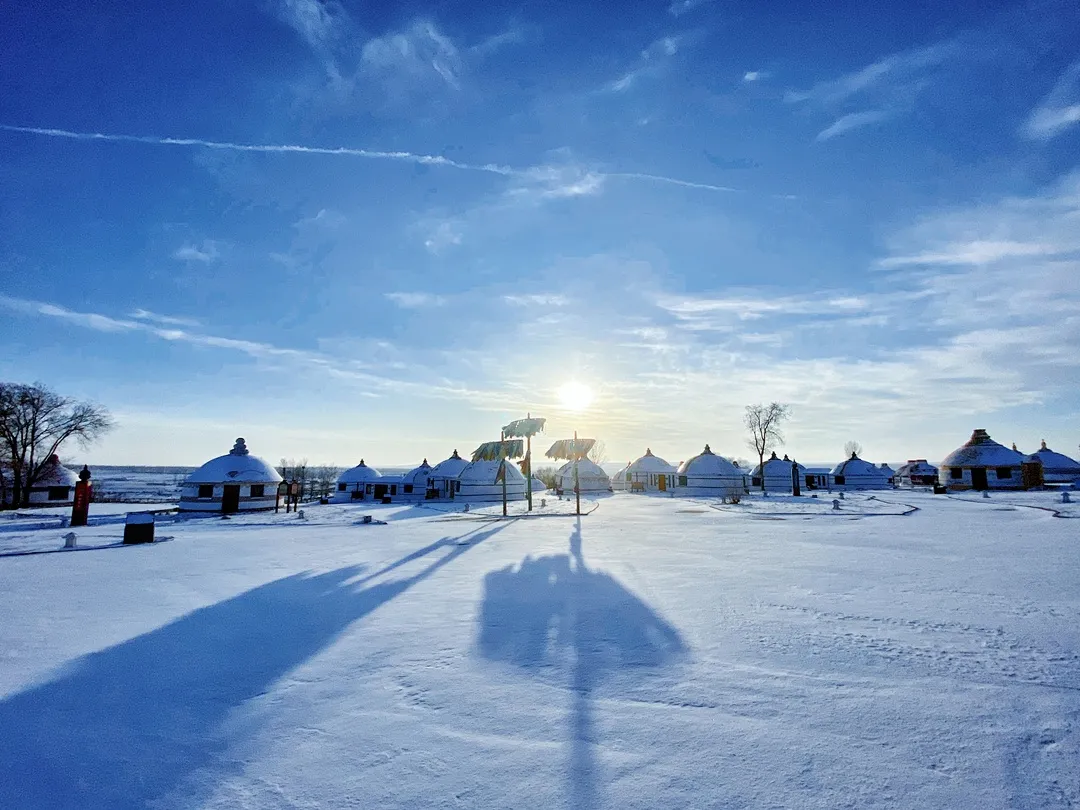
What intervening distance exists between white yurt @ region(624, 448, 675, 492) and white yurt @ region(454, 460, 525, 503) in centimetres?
2011

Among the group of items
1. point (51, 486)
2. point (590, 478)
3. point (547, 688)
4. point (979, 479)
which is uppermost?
point (979, 479)

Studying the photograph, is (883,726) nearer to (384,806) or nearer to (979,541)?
(384,806)

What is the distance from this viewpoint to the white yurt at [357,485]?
182 ft

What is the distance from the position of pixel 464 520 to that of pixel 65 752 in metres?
22.9

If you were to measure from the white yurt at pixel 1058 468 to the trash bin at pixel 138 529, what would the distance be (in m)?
82.9

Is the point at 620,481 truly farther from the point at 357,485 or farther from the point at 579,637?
the point at 579,637

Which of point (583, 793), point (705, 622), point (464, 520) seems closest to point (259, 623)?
point (583, 793)

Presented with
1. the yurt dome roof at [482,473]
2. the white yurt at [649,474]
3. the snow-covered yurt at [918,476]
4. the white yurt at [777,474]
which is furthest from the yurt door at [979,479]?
the yurt dome roof at [482,473]

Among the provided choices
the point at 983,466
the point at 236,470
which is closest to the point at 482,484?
the point at 236,470

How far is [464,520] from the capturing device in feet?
88.0

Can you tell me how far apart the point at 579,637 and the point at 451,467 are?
1793 inches

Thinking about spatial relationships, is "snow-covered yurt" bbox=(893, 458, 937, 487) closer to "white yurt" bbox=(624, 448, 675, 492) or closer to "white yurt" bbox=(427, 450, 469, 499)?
"white yurt" bbox=(624, 448, 675, 492)

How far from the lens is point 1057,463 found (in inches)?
2345

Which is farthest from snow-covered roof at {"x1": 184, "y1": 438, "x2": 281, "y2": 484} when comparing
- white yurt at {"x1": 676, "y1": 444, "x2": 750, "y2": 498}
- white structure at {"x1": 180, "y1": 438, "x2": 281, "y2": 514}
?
white yurt at {"x1": 676, "y1": 444, "x2": 750, "y2": 498}
